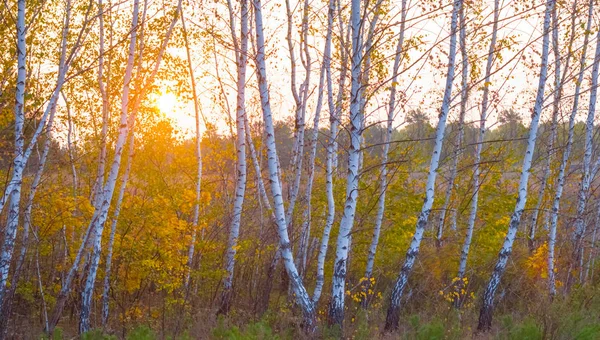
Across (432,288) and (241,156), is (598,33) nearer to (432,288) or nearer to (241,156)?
(432,288)

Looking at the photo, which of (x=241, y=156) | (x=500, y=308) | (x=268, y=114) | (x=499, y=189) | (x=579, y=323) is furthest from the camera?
(x=499, y=189)

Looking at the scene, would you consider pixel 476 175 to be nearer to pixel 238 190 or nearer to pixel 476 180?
pixel 476 180

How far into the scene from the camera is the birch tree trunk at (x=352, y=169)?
9.49 metres

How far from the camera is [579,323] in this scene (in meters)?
11.3

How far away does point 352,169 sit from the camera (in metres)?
9.75

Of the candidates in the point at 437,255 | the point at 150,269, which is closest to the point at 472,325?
the point at 437,255

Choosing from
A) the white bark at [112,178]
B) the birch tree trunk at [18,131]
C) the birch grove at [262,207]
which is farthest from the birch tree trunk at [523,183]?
the birch tree trunk at [18,131]

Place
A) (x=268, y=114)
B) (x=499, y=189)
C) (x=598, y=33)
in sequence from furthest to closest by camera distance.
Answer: (x=499, y=189)
(x=598, y=33)
(x=268, y=114)

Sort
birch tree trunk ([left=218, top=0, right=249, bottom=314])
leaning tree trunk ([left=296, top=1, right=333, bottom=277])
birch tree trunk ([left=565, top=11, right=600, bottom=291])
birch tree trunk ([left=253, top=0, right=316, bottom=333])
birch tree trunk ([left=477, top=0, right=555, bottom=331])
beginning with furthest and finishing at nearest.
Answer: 1. birch tree trunk ([left=565, top=11, right=600, bottom=291])
2. leaning tree trunk ([left=296, top=1, right=333, bottom=277])
3. birch tree trunk ([left=218, top=0, right=249, bottom=314])
4. birch tree trunk ([left=477, top=0, right=555, bottom=331])
5. birch tree trunk ([left=253, top=0, right=316, bottom=333])

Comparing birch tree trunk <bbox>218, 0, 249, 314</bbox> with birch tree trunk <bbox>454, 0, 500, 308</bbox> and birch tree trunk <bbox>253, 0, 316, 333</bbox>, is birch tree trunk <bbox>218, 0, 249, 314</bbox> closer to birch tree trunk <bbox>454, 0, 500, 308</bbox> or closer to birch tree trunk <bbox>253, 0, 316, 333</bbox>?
birch tree trunk <bbox>253, 0, 316, 333</bbox>

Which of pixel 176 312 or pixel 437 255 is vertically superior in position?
pixel 437 255

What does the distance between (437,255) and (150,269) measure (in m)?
7.34

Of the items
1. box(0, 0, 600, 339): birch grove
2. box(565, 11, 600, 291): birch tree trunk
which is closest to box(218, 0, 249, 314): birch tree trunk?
box(0, 0, 600, 339): birch grove

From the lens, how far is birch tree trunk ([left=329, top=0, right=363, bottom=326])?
31.1 ft
